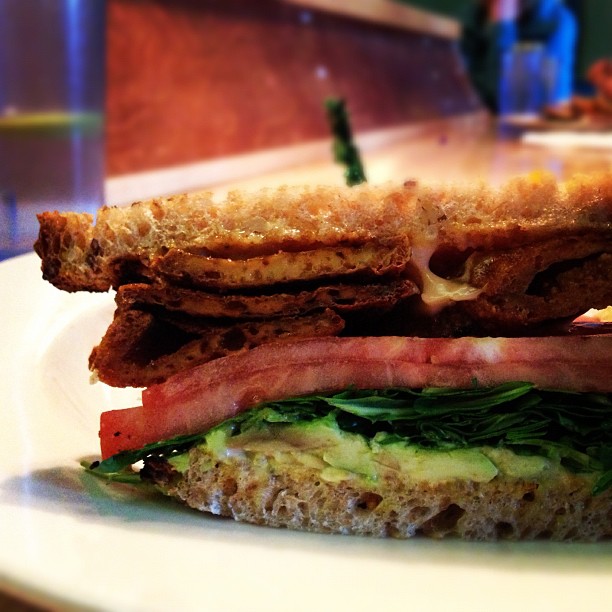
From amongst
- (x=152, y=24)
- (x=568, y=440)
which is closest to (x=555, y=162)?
(x=152, y=24)

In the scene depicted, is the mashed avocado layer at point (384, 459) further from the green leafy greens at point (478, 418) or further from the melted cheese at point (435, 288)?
the melted cheese at point (435, 288)

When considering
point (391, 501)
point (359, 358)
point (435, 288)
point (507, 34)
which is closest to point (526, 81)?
point (507, 34)

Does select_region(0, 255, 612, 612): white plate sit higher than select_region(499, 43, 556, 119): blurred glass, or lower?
lower

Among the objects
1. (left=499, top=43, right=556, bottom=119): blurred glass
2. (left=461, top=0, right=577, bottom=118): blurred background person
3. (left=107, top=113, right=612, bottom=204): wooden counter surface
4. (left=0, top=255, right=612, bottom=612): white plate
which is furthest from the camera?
(left=461, top=0, right=577, bottom=118): blurred background person

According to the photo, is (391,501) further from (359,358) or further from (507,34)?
(507,34)

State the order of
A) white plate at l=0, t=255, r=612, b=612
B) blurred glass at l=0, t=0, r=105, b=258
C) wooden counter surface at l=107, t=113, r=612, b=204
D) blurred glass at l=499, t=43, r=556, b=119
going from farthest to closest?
blurred glass at l=499, t=43, r=556, b=119 → wooden counter surface at l=107, t=113, r=612, b=204 → blurred glass at l=0, t=0, r=105, b=258 → white plate at l=0, t=255, r=612, b=612

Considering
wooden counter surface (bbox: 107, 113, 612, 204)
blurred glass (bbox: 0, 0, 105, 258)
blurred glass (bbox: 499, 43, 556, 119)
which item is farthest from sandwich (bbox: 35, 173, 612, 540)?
blurred glass (bbox: 499, 43, 556, 119)

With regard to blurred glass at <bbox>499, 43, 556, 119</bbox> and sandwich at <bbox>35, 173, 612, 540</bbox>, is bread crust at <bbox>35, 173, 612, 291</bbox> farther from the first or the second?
blurred glass at <bbox>499, 43, 556, 119</bbox>
